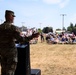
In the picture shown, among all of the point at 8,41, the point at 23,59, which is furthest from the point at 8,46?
the point at 23,59

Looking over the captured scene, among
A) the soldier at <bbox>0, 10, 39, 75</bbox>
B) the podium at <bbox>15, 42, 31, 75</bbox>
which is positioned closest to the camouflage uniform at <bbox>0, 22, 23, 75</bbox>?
the soldier at <bbox>0, 10, 39, 75</bbox>

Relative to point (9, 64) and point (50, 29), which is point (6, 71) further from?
point (50, 29)

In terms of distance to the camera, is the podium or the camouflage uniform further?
the podium

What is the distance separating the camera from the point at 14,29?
461 cm

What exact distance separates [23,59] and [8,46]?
778mm

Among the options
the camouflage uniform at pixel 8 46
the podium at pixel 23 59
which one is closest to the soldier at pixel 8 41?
the camouflage uniform at pixel 8 46

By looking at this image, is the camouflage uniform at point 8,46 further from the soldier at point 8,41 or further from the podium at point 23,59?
the podium at point 23,59

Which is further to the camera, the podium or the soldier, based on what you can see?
the podium

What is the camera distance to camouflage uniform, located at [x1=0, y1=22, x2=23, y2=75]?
4.65 metres

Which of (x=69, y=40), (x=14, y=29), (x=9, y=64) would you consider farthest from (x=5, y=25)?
(x=69, y=40)

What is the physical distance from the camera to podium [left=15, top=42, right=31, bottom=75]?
5.36m

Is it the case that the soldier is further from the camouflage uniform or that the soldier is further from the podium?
the podium

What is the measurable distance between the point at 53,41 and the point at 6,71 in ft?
76.8

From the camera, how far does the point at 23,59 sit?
5434 mm
